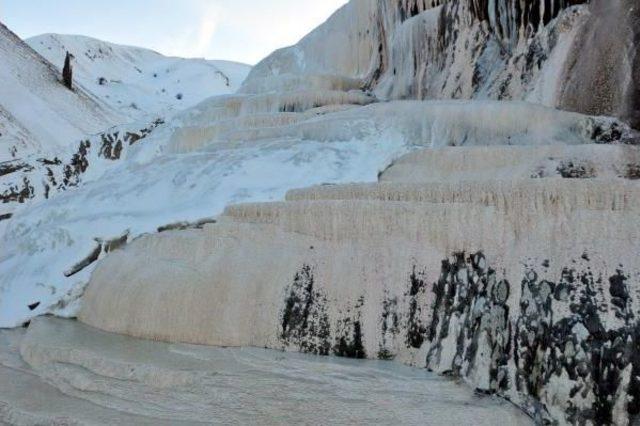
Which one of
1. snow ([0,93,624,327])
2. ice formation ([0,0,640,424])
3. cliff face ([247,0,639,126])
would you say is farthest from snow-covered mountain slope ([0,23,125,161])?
ice formation ([0,0,640,424])

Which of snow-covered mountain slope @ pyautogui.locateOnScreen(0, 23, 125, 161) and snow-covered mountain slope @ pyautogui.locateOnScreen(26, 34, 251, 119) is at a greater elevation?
snow-covered mountain slope @ pyautogui.locateOnScreen(26, 34, 251, 119)

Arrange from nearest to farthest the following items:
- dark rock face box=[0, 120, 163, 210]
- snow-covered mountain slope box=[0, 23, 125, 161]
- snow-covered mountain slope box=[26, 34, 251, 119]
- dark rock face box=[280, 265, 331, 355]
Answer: dark rock face box=[280, 265, 331, 355] → dark rock face box=[0, 120, 163, 210] → snow-covered mountain slope box=[0, 23, 125, 161] → snow-covered mountain slope box=[26, 34, 251, 119]

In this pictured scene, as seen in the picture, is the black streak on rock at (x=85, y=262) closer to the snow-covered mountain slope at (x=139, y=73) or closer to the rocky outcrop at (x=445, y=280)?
the rocky outcrop at (x=445, y=280)

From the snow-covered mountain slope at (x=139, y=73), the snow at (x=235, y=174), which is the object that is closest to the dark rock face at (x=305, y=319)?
the snow at (x=235, y=174)

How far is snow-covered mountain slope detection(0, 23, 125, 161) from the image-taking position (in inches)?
754

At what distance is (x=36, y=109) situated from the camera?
70.9ft

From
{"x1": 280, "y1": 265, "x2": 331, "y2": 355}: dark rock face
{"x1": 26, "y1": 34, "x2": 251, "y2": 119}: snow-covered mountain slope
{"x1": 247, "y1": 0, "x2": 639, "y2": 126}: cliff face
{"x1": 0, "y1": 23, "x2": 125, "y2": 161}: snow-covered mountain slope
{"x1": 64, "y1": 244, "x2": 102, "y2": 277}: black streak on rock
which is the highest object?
{"x1": 26, "y1": 34, "x2": 251, "y2": 119}: snow-covered mountain slope

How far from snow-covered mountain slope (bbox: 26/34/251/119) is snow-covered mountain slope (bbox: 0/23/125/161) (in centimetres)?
677

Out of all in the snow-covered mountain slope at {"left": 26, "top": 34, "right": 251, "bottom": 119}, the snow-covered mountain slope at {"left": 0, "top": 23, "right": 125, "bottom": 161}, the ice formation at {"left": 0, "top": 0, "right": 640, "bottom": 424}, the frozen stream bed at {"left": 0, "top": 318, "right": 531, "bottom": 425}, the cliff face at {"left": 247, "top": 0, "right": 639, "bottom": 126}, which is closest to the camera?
the frozen stream bed at {"left": 0, "top": 318, "right": 531, "bottom": 425}

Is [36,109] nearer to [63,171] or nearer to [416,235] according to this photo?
[63,171]

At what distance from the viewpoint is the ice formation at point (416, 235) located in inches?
112

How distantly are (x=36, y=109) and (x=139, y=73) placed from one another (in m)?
28.5

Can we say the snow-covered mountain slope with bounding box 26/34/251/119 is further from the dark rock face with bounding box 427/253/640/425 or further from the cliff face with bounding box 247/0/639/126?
the dark rock face with bounding box 427/253/640/425

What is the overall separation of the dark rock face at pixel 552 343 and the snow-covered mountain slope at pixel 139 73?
3123cm
